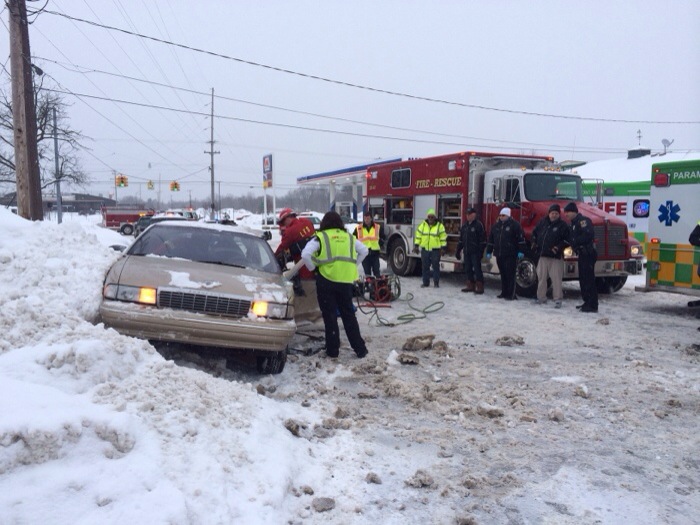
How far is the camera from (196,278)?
5.42 meters

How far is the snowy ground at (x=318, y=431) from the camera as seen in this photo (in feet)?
9.34

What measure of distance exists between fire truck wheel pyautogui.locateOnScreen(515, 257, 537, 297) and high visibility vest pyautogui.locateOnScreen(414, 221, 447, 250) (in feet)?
6.00

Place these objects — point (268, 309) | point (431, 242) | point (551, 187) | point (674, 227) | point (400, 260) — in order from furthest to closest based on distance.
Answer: point (400, 260), point (431, 242), point (551, 187), point (674, 227), point (268, 309)

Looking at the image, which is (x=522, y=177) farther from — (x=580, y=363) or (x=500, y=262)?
(x=580, y=363)

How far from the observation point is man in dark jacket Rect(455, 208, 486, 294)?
12.0m

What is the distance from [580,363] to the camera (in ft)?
22.0

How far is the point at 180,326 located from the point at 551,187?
373 inches

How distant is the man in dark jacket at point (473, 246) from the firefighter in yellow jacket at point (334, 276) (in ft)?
19.2

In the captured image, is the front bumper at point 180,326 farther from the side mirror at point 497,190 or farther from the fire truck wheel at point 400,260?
the fire truck wheel at point 400,260

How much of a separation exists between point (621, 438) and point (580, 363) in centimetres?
226

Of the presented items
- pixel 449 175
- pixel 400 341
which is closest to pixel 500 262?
pixel 449 175

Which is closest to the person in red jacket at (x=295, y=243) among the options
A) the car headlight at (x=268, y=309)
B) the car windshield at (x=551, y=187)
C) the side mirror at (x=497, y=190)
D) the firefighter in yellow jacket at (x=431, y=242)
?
the car headlight at (x=268, y=309)

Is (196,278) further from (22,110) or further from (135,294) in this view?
(22,110)

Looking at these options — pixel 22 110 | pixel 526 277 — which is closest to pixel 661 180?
pixel 526 277
